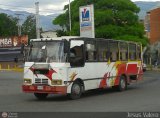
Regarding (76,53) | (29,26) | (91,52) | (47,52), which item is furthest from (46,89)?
(29,26)

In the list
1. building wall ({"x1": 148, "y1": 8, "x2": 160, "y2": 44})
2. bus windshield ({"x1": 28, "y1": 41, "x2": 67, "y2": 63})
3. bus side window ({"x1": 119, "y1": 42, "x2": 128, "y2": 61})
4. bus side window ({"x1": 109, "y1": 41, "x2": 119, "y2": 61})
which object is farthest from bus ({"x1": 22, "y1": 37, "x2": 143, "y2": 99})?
building wall ({"x1": 148, "y1": 8, "x2": 160, "y2": 44})

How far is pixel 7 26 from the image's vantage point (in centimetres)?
12456

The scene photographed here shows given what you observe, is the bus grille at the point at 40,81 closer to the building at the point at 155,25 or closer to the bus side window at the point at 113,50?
the bus side window at the point at 113,50

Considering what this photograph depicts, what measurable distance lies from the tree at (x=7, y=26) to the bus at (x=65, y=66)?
9859cm

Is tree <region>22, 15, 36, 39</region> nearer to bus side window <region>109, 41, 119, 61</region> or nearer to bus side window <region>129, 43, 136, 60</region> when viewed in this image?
bus side window <region>129, 43, 136, 60</region>

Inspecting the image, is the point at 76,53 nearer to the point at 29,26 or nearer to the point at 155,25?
the point at 155,25

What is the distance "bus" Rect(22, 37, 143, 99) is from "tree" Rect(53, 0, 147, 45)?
118 feet

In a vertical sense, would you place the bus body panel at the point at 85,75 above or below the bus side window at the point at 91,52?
A: below

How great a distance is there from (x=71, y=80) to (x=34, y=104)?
7.28ft

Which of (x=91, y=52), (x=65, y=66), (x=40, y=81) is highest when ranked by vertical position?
(x=91, y=52)

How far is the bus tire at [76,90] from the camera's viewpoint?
63.7ft

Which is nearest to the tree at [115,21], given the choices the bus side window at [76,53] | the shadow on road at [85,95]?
the shadow on road at [85,95]

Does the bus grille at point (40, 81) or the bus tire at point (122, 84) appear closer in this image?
the bus grille at point (40, 81)

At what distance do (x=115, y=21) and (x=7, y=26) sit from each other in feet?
226
